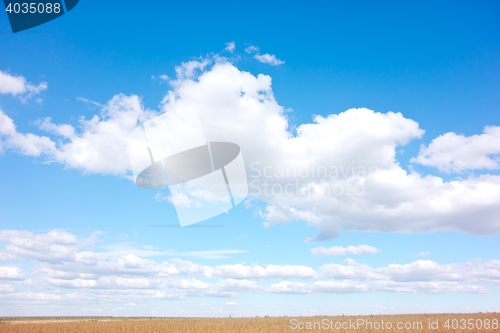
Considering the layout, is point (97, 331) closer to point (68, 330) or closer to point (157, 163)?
point (68, 330)

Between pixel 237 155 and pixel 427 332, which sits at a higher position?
pixel 237 155

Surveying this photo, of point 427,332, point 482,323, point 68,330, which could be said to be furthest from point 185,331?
point 482,323

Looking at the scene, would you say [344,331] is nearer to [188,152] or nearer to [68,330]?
[188,152]

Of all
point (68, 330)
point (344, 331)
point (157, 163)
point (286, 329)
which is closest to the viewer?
point (157, 163)

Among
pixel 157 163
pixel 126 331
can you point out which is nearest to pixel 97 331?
pixel 126 331

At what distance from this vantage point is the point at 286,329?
27578 mm

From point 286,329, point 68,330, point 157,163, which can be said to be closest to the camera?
point 157,163

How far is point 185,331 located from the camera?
26.2m

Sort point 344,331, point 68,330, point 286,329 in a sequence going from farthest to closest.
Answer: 1. point 68,330
2. point 286,329
3. point 344,331

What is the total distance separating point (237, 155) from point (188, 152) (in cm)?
281

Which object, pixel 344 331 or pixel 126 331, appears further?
pixel 126 331

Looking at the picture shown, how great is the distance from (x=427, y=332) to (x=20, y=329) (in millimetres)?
34611

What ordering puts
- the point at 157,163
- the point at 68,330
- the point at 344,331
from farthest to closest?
the point at 68,330 → the point at 344,331 → the point at 157,163

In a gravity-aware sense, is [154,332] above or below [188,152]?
below
